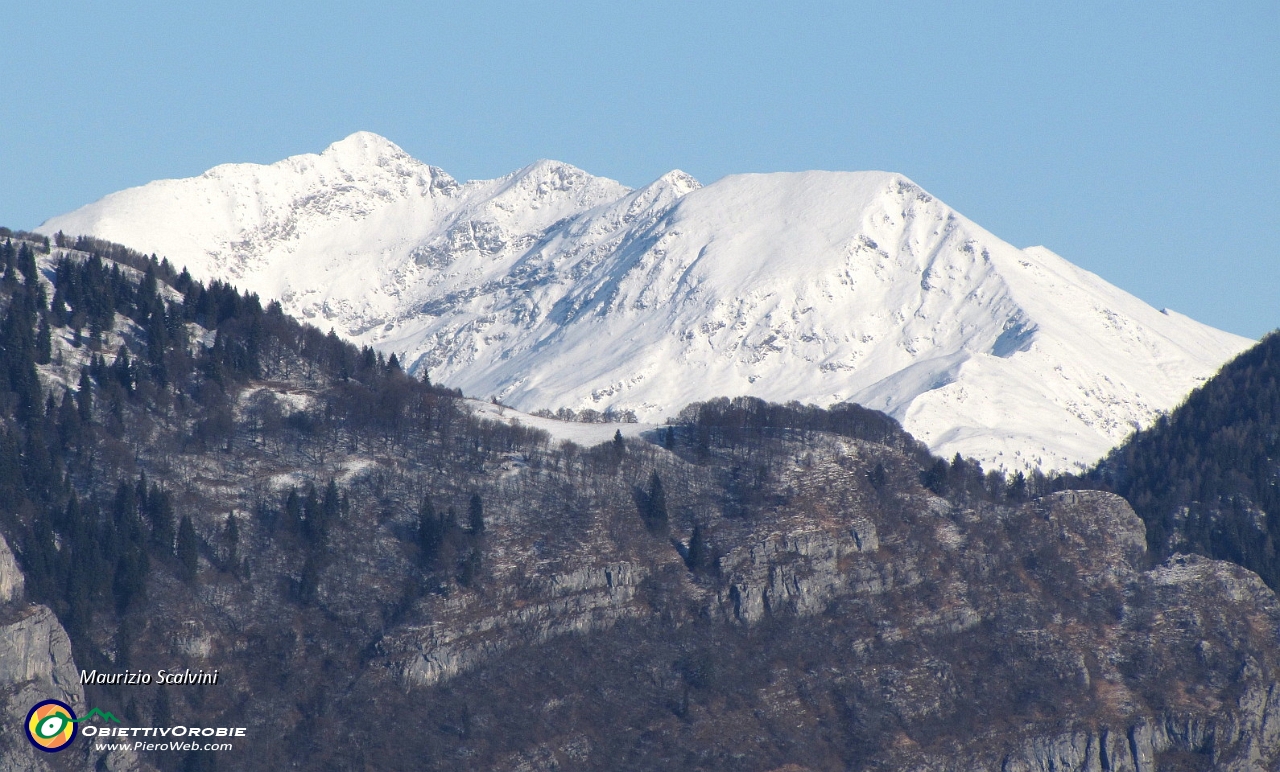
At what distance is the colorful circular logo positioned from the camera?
181375 mm

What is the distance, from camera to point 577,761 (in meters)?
197

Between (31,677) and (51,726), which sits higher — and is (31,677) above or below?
above

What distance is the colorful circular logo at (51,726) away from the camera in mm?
181375

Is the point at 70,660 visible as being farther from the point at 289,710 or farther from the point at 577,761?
the point at 577,761

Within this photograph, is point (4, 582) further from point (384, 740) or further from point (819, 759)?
point (819, 759)

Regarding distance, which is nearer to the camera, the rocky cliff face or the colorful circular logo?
the rocky cliff face

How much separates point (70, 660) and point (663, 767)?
5055 centimetres

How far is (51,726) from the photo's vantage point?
184 meters

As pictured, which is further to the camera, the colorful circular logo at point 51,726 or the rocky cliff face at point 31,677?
the colorful circular logo at point 51,726

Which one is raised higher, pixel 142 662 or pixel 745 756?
pixel 142 662

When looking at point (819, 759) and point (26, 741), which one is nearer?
point (26, 741)

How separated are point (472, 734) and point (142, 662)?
95.9 feet

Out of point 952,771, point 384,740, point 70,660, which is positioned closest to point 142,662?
point 70,660

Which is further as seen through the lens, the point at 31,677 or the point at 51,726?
the point at 31,677
